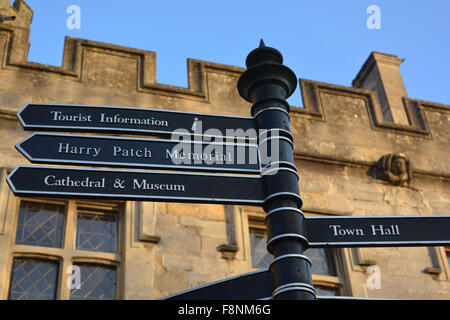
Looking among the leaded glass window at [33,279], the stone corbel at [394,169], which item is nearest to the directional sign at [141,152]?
the leaded glass window at [33,279]

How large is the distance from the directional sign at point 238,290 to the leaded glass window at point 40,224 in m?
3.47

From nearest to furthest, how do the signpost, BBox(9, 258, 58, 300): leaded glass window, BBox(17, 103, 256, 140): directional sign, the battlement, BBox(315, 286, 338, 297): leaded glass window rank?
1. the signpost
2. BBox(17, 103, 256, 140): directional sign
3. BBox(9, 258, 58, 300): leaded glass window
4. BBox(315, 286, 338, 297): leaded glass window
5. the battlement

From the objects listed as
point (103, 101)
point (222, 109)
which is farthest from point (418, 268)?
point (103, 101)

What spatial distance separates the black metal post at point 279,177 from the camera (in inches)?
134

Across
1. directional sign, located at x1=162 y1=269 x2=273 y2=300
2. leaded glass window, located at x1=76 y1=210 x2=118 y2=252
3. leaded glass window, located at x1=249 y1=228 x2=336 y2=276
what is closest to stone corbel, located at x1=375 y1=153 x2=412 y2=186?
leaded glass window, located at x1=249 y1=228 x2=336 y2=276

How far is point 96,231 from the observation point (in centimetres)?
695

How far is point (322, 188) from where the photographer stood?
8102 millimetres

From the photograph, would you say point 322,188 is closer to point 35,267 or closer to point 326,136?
point 326,136

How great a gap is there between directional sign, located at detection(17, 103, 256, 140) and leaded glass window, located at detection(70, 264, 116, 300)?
8.87 feet

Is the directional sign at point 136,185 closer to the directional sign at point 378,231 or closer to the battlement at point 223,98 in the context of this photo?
the directional sign at point 378,231

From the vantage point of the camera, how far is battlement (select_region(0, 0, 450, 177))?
7832 mm

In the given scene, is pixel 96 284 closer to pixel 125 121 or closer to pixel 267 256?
pixel 267 256

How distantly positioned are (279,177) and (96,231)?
3.61 metres

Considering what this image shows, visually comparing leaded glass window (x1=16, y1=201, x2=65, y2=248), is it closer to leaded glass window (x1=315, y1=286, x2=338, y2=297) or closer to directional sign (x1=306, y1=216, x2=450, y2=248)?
leaded glass window (x1=315, y1=286, x2=338, y2=297)
